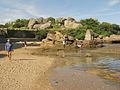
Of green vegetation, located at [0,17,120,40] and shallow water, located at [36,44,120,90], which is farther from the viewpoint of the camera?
green vegetation, located at [0,17,120,40]

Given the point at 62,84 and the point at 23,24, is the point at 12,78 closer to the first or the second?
the point at 62,84

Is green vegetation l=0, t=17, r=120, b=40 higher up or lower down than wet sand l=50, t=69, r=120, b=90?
higher up

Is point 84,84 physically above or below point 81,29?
below

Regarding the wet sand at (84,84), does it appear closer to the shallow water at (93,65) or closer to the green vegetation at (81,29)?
the shallow water at (93,65)

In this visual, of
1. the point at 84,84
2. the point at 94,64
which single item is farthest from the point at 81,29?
the point at 84,84

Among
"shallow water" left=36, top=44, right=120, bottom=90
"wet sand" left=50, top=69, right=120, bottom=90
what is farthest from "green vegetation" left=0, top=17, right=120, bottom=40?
"wet sand" left=50, top=69, right=120, bottom=90

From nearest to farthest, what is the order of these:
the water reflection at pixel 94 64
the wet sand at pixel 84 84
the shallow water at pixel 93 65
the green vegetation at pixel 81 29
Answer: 1. the wet sand at pixel 84 84
2. the shallow water at pixel 93 65
3. the water reflection at pixel 94 64
4. the green vegetation at pixel 81 29

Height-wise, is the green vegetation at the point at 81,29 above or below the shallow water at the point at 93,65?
above

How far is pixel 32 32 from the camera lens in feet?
294

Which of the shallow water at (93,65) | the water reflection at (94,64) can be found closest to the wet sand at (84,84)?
the shallow water at (93,65)

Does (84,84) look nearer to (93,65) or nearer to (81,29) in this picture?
(93,65)

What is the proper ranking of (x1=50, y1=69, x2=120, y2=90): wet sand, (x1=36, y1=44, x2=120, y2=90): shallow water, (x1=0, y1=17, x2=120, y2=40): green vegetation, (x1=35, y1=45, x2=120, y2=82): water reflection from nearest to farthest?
(x1=50, y1=69, x2=120, y2=90): wet sand → (x1=36, y1=44, x2=120, y2=90): shallow water → (x1=35, y1=45, x2=120, y2=82): water reflection → (x1=0, y1=17, x2=120, y2=40): green vegetation

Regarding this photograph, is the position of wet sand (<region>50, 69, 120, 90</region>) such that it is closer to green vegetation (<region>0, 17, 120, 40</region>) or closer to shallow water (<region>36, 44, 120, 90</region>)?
shallow water (<region>36, 44, 120, 90</region>)

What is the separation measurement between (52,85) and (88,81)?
2.64 m
